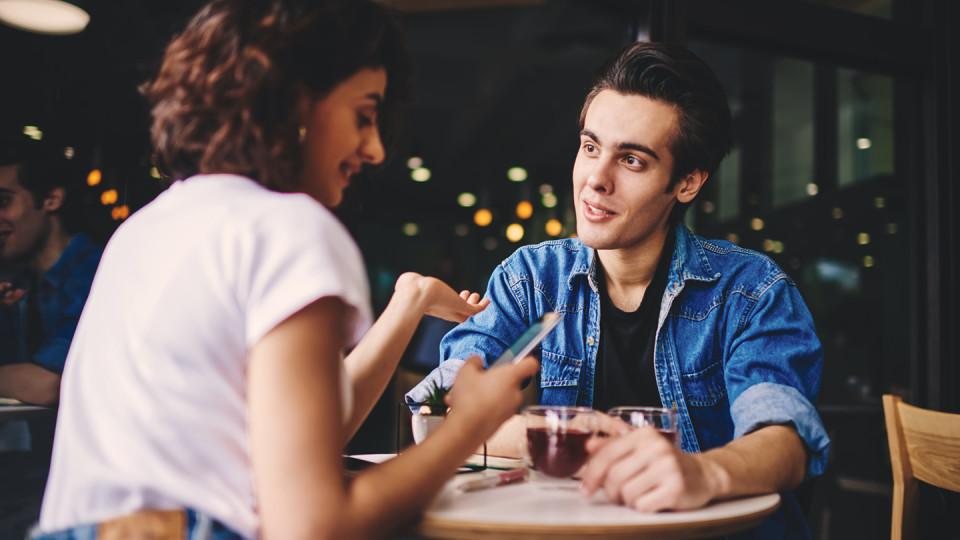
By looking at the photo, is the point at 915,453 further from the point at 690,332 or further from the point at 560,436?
the point at 560,436

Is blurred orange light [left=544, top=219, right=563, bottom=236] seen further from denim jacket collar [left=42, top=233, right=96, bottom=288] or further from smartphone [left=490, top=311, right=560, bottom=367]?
smartphone [left=490, top=311, right=560, bottom=367]

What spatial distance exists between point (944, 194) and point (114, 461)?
3.39 metres

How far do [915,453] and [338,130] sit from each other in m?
1.88

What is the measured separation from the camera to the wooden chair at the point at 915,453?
2029 mm

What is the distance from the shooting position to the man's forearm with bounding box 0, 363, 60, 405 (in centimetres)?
188

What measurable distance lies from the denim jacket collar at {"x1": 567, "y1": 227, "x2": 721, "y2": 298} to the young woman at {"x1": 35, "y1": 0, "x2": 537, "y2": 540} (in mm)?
936

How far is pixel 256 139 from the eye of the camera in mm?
1053

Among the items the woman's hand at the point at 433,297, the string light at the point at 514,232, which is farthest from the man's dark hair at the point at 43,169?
the string light at the point at 514,232

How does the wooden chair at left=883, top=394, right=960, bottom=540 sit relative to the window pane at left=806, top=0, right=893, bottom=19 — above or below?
below

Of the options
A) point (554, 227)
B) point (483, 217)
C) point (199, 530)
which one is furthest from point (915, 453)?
point (483, 217)

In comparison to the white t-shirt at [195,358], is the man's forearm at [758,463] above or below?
below

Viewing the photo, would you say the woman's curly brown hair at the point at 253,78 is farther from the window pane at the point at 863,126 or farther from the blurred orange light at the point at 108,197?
the window pane at the point at 863,126

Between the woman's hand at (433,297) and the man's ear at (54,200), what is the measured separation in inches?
38.4

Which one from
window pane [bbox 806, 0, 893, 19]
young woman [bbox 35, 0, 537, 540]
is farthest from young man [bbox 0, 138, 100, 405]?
window pane [bbox 806, 0, 893, 19]
